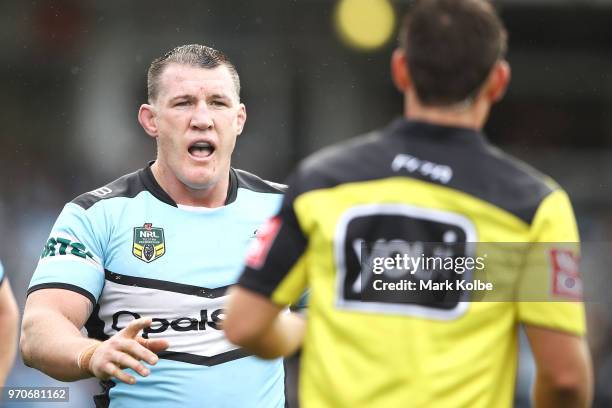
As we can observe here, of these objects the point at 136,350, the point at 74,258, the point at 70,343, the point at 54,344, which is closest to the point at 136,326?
the point at 136,350

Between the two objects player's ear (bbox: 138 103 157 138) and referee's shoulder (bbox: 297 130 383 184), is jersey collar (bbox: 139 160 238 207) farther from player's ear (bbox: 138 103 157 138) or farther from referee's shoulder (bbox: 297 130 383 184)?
referee's shoulder (bbox: 297 130 383 184)

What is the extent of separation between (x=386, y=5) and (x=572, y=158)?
3793mm

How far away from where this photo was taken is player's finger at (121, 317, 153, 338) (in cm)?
355

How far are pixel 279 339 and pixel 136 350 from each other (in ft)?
2.62

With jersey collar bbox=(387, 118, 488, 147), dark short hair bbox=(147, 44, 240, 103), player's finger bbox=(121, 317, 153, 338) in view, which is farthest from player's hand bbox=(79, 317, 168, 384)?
dark short hair bbox=(147, 44, 240, 103)

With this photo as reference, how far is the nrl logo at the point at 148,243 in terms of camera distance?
473 cm

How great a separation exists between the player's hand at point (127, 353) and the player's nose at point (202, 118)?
149 centimetres

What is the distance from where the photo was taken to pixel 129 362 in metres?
3.57

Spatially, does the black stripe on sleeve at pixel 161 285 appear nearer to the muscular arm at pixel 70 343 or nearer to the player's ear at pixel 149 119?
→ the muscular arm at pixel 70 343

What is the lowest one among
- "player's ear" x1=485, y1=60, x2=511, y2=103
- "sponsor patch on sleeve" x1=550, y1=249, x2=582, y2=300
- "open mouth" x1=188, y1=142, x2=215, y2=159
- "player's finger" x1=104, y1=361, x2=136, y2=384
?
"player's finger" x1=104, y1=361, x2=136, y2=384

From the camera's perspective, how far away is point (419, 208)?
2725 mm

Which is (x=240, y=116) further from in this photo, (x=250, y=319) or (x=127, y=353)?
(x=250, y=319)

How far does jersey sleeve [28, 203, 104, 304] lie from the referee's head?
2199mm
